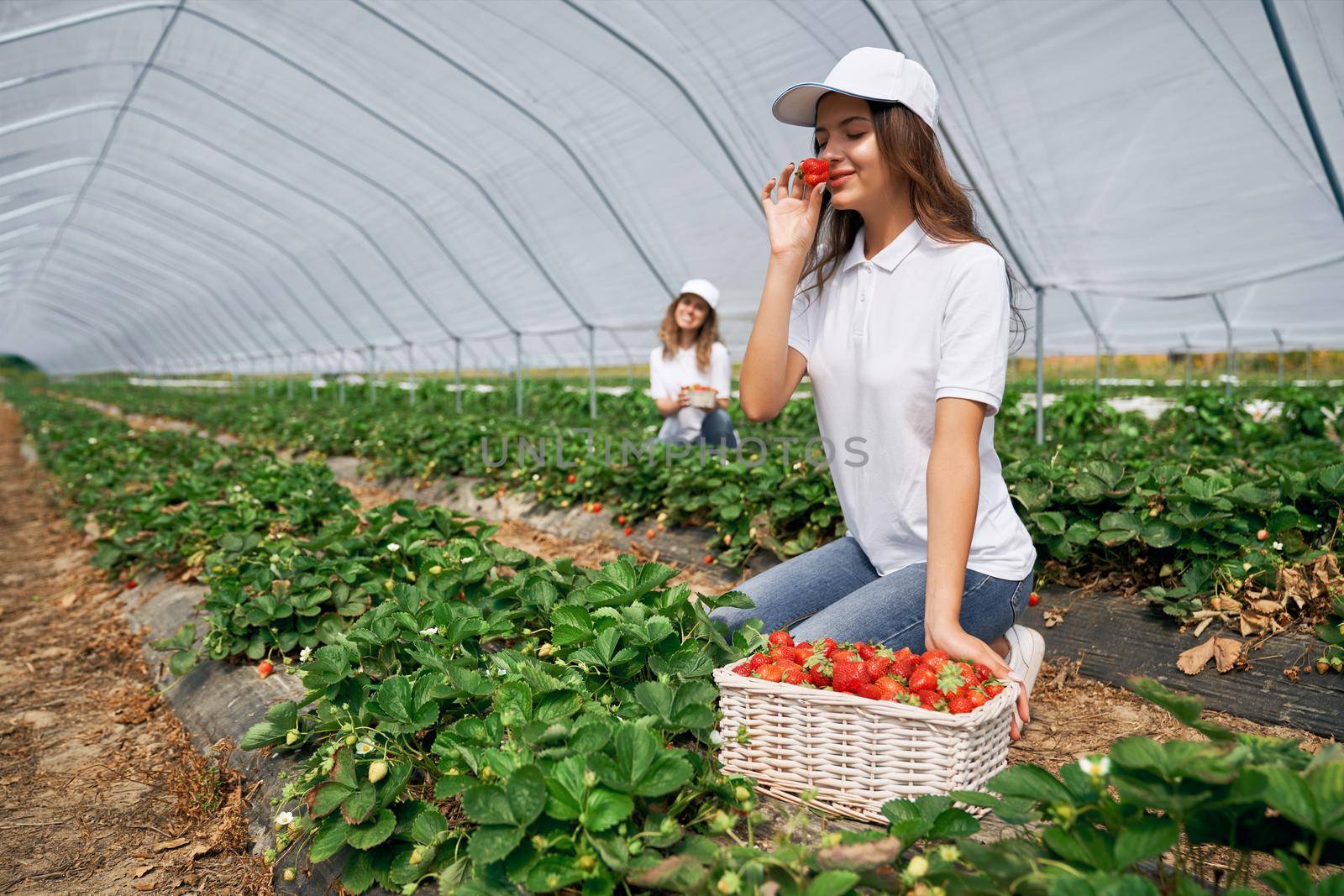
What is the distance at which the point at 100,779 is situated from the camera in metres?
2.48

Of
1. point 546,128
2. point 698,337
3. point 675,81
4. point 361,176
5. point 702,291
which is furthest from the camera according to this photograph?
point 361,176

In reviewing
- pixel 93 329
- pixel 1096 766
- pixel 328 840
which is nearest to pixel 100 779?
pixel 328 840

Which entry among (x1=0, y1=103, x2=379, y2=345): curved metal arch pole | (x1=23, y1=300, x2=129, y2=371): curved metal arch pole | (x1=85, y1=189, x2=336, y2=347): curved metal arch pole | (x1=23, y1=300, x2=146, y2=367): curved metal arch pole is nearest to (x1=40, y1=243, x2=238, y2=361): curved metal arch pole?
(x1=85, y1=189, x2=336, y2=347): curved metal arch pole

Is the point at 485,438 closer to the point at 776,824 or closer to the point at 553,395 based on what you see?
the point at 776,824

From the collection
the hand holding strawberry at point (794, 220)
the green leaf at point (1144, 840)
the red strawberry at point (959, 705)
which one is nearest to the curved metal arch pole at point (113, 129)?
the hand holding strawberry at point (794, 220)

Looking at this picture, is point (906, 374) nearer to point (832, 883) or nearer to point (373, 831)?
point (832, 883)

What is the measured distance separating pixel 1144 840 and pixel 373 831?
4.16 feet

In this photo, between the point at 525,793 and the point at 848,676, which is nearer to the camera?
the point at 525,793

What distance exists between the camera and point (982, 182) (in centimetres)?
543

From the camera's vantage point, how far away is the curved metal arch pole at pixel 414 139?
23.8ft

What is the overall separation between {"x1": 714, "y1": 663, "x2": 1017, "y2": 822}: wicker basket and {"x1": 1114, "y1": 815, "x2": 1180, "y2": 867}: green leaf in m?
0.36

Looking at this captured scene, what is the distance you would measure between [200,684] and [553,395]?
419 inches

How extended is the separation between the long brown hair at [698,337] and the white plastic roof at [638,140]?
1566mm

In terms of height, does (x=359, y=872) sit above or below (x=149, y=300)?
below
